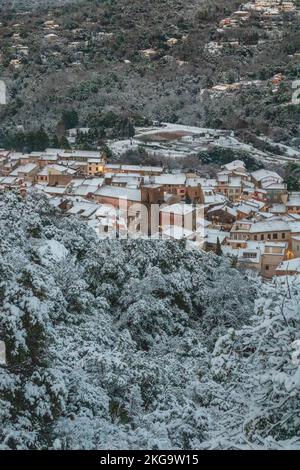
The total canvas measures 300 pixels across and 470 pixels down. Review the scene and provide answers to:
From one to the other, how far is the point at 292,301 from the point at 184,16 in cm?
6506

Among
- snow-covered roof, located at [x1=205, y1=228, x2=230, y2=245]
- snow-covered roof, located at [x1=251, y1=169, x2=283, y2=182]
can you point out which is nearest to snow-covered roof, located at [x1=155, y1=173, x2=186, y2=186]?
snow-covered roof, located at [x1=251, y1=169, x2=283, y2=182]

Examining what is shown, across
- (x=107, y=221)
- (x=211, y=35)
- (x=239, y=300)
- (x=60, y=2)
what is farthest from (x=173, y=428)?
(x=60, y=2)

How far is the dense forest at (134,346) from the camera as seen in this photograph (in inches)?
165

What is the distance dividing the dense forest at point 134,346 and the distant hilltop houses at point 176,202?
2528 millimetres

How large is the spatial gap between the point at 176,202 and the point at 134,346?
12.8 m

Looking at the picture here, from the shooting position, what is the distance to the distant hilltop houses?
60.3 feet

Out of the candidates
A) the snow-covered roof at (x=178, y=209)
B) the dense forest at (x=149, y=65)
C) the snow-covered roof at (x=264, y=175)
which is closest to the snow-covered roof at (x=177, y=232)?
the snow-covered roof at (x=178, y=209)

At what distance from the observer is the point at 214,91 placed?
44500 mm

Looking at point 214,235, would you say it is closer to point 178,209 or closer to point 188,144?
point 178,209

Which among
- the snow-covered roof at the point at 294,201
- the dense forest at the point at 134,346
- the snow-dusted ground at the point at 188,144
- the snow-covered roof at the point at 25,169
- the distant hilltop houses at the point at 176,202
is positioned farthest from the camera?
the snow-dusted ground at the point at 188,144

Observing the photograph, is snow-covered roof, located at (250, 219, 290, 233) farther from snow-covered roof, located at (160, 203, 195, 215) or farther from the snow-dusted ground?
the snow-dusted ground

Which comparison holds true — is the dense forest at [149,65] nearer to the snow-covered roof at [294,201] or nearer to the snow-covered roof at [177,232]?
the snow-covered roof at [294,201]

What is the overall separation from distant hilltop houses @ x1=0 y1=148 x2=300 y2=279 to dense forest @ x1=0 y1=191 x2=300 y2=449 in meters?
2.53

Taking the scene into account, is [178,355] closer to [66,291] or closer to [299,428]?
[66,291]
